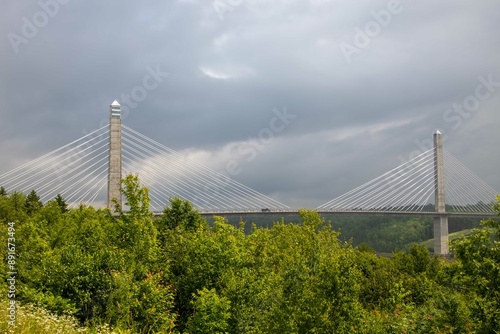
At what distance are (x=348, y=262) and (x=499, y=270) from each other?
3.98 m

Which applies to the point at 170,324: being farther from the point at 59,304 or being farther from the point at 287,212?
the point at 287,212

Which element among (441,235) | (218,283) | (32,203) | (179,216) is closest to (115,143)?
(32,203)

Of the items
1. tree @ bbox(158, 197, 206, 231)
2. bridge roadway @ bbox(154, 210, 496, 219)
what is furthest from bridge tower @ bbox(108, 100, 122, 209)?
tree @ bbox(158, 197, 206, 231)

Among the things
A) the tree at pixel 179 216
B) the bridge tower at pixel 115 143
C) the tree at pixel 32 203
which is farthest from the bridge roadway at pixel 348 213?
the tree at pixel 179 216

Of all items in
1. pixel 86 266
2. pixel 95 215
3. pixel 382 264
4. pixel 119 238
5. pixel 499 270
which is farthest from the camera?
pixel 382 264

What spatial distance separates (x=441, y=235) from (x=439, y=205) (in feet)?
22.8

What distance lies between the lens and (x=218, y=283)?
23.8 m

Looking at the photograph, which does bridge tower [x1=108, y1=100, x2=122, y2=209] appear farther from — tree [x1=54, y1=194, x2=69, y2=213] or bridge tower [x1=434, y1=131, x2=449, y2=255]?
bridge tower [x1=434, y1=131, x2=449, y2=255]

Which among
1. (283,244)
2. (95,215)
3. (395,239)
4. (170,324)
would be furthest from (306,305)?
(395,239)

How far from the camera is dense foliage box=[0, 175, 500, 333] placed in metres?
14.2

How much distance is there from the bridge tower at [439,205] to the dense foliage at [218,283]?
5487 centimetres

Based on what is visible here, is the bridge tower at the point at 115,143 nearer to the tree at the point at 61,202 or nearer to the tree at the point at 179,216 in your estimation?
the tree at the point at 61,202

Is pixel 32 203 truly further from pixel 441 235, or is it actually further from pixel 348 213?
pixel 441 235

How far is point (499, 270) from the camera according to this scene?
1380 centimetres
